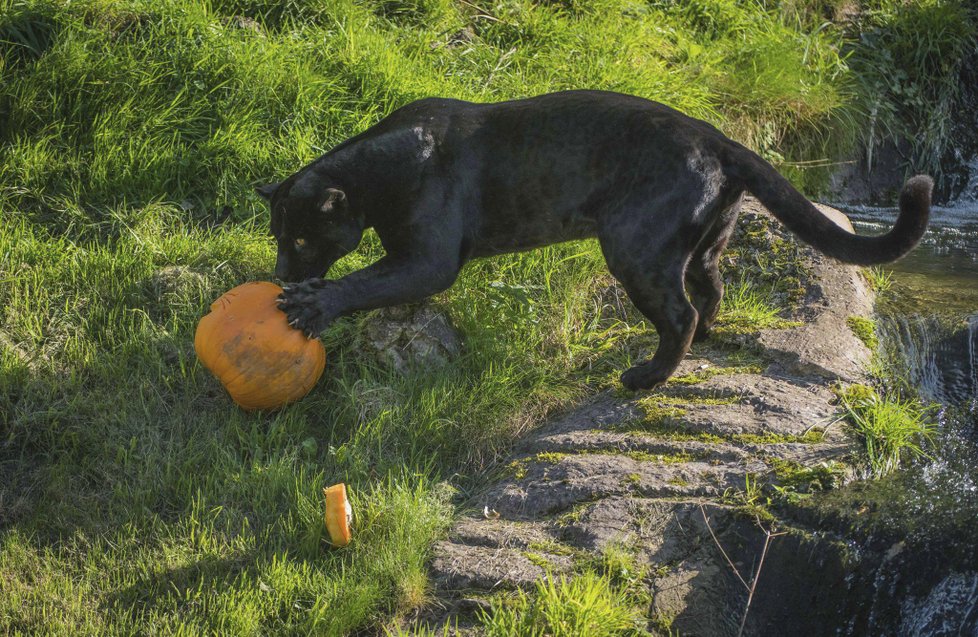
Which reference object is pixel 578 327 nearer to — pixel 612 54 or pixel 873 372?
pixel 873 372

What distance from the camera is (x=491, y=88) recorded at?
7.18 metres

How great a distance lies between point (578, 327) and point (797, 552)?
2044mm

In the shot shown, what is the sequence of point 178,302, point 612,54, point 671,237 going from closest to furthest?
point 671,237 → point 178,302 → point 612,54

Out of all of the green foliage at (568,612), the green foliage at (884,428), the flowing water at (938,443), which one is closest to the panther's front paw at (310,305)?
the green foliage at (568,612)

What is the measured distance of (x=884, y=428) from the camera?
4.60m

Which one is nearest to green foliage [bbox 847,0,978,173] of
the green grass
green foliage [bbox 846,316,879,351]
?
the green grass

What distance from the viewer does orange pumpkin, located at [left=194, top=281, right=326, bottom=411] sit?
485cm

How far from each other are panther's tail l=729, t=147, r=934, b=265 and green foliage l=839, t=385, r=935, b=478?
658 millimetres

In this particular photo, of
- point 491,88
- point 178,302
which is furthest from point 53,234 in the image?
point 491,88

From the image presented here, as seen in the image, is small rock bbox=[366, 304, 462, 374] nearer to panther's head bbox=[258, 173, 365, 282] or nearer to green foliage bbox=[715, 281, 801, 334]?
panther's head bbox=[258, 173, 365, 282]

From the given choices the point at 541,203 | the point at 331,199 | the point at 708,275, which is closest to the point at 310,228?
the point at 331,199

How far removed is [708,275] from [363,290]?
1.73 metres

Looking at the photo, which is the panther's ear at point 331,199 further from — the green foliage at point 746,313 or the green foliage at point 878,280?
the green foliage at point 878,280

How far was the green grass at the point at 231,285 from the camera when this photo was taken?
172 inches
